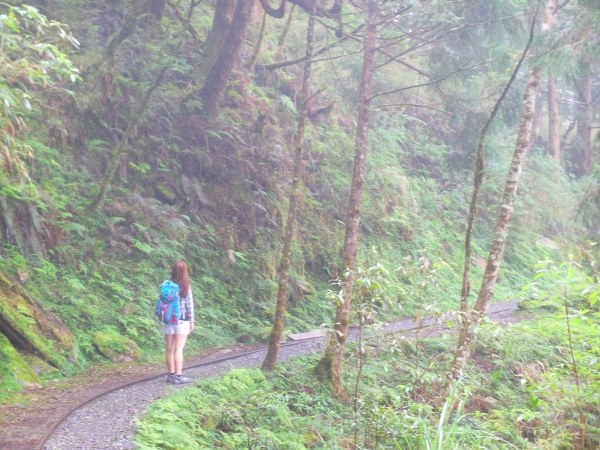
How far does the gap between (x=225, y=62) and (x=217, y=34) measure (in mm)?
1001

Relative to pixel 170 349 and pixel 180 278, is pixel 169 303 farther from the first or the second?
pixel 170 349

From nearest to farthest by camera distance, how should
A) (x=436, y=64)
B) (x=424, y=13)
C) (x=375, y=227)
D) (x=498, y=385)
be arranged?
(x=498, y=385)
(x=424, y=13)
(x=436, y=64)
(x=375, y=227)

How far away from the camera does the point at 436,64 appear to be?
49.0 feet

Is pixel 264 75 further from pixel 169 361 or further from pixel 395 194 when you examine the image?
pixel 169 361

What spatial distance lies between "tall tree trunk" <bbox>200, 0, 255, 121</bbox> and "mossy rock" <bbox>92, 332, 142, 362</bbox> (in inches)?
326

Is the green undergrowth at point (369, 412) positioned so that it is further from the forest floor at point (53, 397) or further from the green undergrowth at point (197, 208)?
the green undergrowth at point (197, 208)

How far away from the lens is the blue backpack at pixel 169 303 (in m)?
7.78

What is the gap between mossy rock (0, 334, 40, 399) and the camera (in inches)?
262

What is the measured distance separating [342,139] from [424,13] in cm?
757

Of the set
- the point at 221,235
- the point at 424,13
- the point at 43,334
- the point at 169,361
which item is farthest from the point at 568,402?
the point at 424,13

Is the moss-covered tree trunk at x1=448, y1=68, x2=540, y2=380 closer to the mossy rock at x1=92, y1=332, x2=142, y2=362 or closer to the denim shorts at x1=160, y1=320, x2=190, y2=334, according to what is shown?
the denim shorts at x1=160, y1=320, x2=190, y2=334

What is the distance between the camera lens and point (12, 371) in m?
6.89

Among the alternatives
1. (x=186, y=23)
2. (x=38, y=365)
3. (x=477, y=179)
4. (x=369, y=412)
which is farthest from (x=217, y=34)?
(x=369, y=412)

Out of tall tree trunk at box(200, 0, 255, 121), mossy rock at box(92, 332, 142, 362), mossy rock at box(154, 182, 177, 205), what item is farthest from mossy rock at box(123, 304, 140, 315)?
tall tree trunk at box(200, 0, 255, 121)
